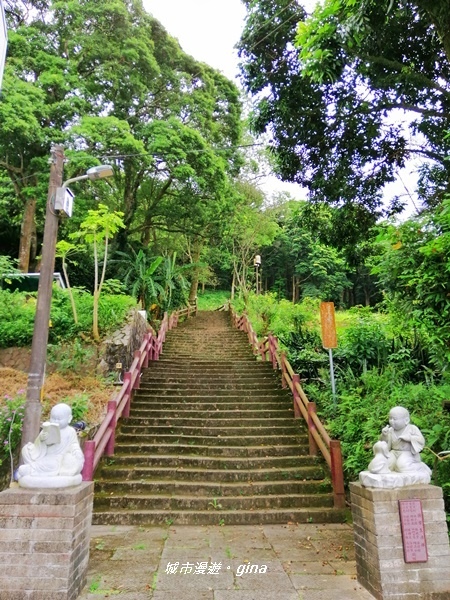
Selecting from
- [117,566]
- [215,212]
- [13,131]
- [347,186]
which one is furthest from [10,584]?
[215,212]

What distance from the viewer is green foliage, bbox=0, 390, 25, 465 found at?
189 inches

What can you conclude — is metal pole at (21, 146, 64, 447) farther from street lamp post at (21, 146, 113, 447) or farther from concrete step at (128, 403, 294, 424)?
concrete step at (128, 403, 294, 424)

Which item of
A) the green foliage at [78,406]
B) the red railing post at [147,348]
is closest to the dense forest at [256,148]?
the red railing post at [147,348]

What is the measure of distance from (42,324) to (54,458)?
2.47m

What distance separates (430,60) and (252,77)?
9.70ft

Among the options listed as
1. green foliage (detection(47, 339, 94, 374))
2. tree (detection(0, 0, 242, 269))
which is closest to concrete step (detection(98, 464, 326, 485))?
green foliage (detection(47, 339, 94, 374))

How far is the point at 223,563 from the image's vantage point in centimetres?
325

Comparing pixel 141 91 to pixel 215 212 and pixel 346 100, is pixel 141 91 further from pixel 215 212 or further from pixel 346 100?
pixel 346 100

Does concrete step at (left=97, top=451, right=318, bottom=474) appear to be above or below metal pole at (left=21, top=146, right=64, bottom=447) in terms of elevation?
below

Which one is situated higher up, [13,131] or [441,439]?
[13,131]

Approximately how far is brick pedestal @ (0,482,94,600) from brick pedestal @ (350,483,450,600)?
6.86 ft

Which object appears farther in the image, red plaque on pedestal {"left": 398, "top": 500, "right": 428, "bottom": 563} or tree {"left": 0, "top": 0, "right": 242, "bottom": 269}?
tree {"left": 0, "top": 0, "right": 242, "bottom": 269}

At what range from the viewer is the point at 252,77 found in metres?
6.57

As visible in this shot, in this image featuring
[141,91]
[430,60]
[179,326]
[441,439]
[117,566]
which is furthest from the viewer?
[179,326]
